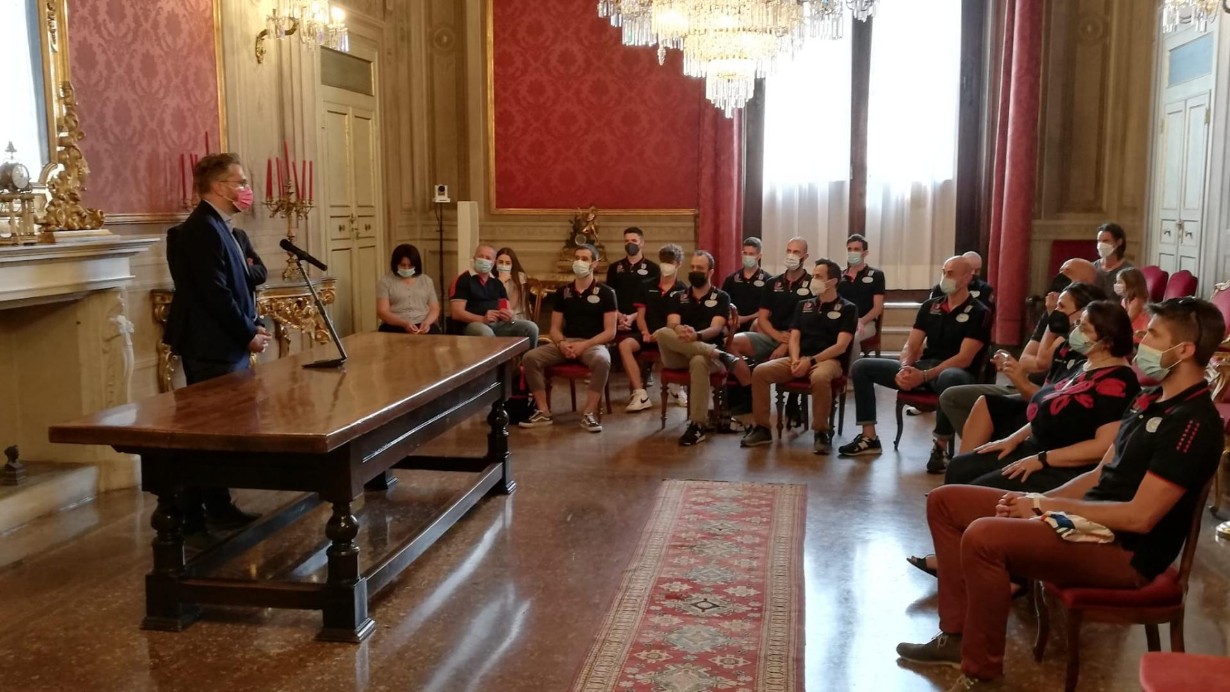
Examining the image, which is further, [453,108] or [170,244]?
[453,108]

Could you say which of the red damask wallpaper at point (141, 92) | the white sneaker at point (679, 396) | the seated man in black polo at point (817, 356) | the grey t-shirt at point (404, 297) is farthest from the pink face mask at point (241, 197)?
the white sneaker at point (679, 396)

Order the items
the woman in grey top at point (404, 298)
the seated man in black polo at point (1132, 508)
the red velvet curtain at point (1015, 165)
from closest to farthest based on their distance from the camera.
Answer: the seated man in black polo at point (1132, 508) < the woman in grey top at point (404, 298) < the red velvet curtain at point (1015, 165)

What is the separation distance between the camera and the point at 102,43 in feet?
17.0

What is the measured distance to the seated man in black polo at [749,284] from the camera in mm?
7363

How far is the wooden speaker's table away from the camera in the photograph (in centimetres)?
317

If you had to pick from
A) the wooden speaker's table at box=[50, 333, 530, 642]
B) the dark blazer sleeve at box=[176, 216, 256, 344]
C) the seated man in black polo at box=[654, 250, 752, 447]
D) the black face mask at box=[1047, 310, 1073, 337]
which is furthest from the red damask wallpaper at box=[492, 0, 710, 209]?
the wooden speaker's table at box=[50, 333, 530, 642]

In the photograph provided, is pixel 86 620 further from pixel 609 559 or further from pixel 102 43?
pixel 102 43

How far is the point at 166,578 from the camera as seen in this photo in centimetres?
351

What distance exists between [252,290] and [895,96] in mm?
6078

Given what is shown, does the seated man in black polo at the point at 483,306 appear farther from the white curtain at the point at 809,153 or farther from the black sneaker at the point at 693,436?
the white curtain at the point at 809,153

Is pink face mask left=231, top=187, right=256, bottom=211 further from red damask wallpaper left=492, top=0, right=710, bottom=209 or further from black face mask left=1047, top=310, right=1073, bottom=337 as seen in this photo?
red damask wallpaper left=492, top=0, right=710, bottom=209

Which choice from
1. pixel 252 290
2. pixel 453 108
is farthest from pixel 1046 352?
pixel 453 108

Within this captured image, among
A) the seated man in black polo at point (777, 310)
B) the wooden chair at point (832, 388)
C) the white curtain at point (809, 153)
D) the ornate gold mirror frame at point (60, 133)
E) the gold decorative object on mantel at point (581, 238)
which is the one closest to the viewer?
the ornate gold mirror frame at point (60, 133)

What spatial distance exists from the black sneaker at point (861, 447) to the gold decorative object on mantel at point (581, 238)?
11.3 ft
